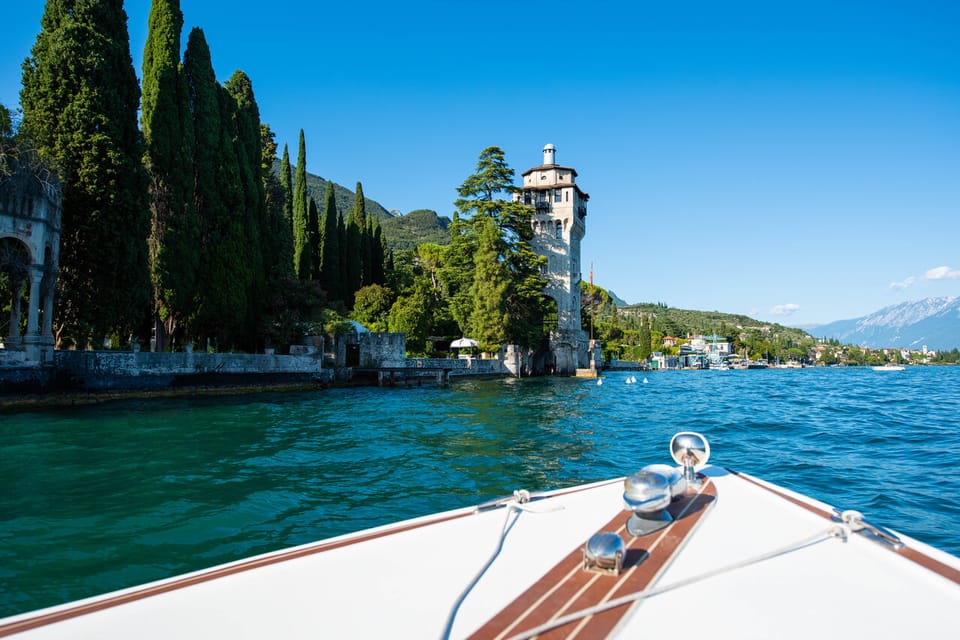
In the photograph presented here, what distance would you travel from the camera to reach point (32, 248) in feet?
52.3

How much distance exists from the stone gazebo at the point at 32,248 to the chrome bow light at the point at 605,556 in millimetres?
18937

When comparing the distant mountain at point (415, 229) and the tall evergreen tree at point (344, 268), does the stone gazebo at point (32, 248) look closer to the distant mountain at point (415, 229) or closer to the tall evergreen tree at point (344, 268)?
the tall evergreen tree at point (344, 268)

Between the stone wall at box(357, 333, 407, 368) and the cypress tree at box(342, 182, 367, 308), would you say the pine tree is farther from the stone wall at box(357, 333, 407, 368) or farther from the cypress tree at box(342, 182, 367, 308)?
the stone wall at box(357, 333, 407, 368)

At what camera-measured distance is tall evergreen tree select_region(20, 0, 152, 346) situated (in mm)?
17656

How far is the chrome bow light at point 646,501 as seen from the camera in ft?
9.21

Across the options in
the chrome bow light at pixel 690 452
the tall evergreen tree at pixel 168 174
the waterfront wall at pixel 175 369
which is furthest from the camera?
the tall evergreen tree at pixel 168 174

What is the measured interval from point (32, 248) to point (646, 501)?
19.8 meters

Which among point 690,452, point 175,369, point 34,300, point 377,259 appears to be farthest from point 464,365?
point 690,452

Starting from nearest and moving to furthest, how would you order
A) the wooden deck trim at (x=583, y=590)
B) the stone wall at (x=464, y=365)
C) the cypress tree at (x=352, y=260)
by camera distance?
the wooden deck trim at (x=583, y=590)
the stone wall at (x=464, y=365)
the cypress tree at (x=352, y=260)

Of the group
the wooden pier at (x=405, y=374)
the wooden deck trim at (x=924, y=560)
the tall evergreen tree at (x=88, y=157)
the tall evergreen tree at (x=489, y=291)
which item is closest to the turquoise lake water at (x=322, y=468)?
the wooden deck trim at (x=924, y=560)

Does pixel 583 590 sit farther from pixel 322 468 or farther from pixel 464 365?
pixel 464 365

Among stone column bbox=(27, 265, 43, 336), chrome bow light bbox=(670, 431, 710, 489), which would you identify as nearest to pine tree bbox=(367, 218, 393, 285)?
stone column bbox=(27, 265, 43, 336)

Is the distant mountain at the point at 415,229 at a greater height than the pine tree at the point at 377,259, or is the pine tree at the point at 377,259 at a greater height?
the distant mountain at the point at 415,229

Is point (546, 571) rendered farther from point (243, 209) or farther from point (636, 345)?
point (636, 345)
